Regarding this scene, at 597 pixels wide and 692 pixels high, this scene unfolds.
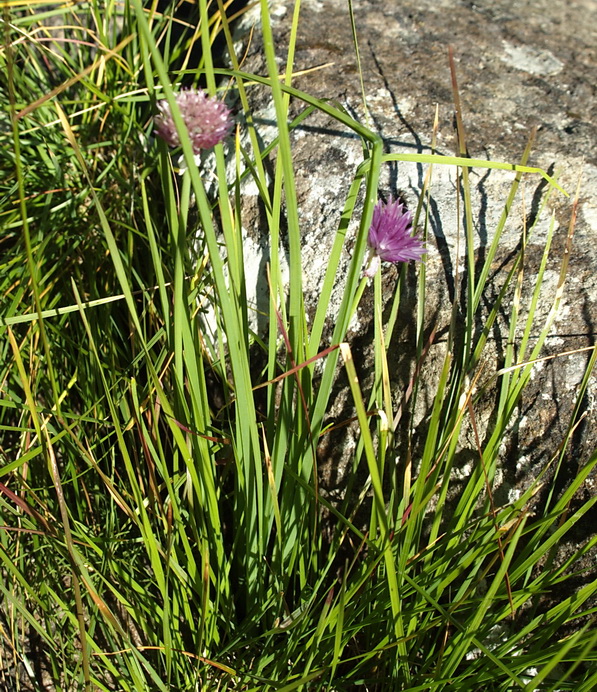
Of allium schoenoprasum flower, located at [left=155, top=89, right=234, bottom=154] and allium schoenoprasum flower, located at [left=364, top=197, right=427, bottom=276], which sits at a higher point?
allium schoenoprasum flower, located at [left=155, top=89, right=234, bottom=154]

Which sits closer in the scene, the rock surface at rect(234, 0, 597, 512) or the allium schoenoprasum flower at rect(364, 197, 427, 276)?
the allium schoenoprasum flower at rect(364, 197, 427, 276)

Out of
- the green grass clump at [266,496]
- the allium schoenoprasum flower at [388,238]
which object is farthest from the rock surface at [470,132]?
the allium schoenoprasum flower at [388,238]

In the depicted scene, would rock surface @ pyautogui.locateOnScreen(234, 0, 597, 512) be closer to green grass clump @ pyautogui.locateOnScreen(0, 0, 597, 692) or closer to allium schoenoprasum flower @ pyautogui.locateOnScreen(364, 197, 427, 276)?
green grass clump @ pyautogui.locateOnScreen(0, 0, 597, 692)

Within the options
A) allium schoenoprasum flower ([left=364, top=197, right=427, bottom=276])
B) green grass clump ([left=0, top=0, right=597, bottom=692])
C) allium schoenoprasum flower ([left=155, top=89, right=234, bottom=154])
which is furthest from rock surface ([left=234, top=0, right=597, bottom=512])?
allium schoenoprasum flower ([left=155, top=89, right=234, bottom=154])

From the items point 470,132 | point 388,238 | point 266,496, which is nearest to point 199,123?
point 388,238

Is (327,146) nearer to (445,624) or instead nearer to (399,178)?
(399,178)

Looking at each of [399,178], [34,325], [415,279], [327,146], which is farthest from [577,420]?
[34,325]
